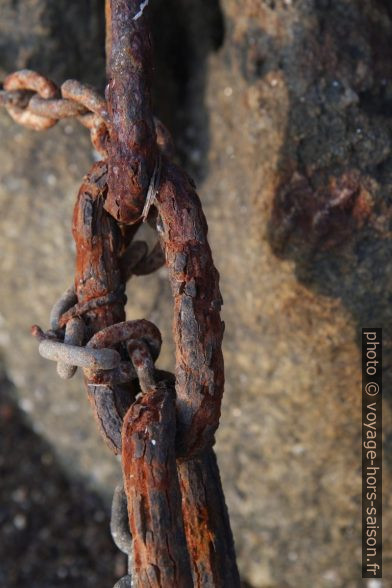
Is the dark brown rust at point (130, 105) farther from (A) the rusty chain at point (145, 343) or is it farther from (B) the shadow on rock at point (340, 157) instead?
(B) the shadow on rock at point (340, 157)

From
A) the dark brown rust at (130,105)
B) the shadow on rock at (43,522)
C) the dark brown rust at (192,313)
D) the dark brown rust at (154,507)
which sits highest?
the dark brown rust at (130,105)

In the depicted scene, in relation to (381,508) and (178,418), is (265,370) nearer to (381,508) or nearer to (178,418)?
(381,508)

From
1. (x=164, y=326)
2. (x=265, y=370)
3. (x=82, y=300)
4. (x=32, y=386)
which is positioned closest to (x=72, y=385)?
(x=32, y=386)

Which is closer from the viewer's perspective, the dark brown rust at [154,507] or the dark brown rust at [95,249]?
the dark brown rust at [154,507]

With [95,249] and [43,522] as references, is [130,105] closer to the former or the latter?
[95,249]

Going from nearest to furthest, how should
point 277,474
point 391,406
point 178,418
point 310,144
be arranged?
1. point 178,418
2. point 310,144
3. point 391,406
4. point 277,474

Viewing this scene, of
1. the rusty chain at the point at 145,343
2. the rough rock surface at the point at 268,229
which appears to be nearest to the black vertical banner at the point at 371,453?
the rough rock surface at the point at 268,229

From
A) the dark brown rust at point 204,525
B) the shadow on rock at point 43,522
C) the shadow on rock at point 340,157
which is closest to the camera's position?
the dark brown rust at point 204,525
